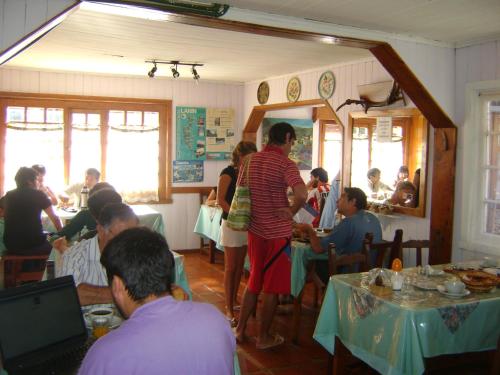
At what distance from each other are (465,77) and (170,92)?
4267 millimetres

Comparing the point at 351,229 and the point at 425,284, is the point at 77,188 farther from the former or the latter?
the point at 425,284

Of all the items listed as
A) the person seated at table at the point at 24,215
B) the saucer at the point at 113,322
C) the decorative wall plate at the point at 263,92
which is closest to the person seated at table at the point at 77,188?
the person seated at table at the point at 24,215

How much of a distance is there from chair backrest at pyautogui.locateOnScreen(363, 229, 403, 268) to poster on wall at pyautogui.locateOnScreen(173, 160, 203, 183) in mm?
4088

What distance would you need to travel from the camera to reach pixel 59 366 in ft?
5.20

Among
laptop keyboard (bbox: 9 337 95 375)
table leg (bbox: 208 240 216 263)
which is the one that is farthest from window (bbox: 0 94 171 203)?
laptop keyboard (bbox: 9 337 95 375)

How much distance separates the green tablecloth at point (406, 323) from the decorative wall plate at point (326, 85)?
3123 mm

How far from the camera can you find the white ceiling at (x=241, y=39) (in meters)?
3.04

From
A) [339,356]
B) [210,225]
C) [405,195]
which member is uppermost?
[405,195]

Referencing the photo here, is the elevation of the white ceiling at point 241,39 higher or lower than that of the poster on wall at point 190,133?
higher

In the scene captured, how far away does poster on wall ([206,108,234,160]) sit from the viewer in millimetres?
7406

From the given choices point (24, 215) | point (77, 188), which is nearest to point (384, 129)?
point (24, 215)

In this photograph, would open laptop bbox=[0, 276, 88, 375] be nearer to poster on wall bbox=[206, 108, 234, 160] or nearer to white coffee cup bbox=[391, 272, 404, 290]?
white coffee cup bbox=[391, 272, 404, 290]

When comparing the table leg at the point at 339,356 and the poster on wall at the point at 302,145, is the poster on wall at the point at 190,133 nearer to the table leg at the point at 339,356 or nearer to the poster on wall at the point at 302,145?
the poster on wall at the point at 302,145

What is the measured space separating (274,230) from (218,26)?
141 centimetres
